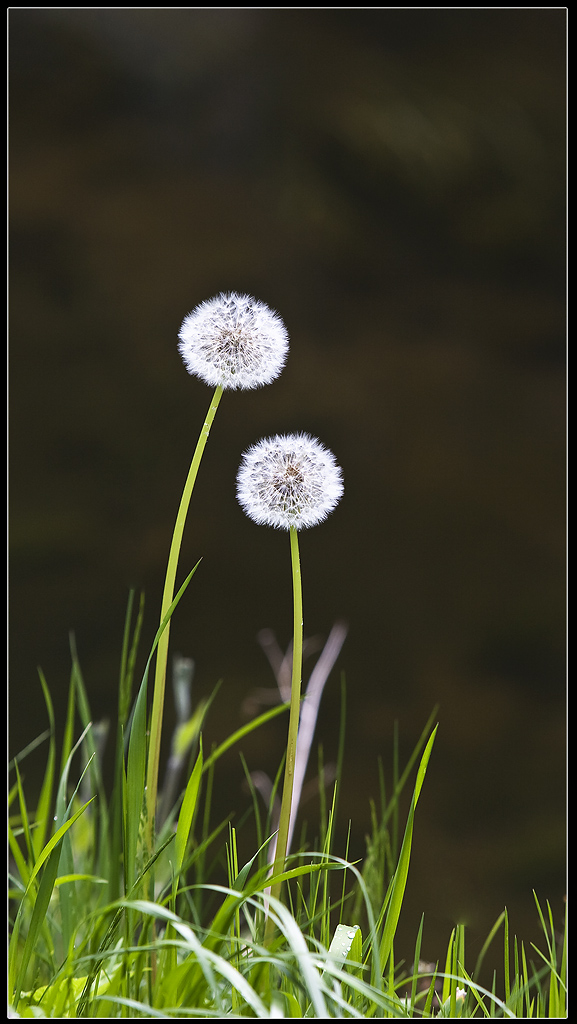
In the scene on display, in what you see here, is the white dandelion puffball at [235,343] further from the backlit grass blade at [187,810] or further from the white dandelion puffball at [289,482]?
the backlit grass blade at [187,810]

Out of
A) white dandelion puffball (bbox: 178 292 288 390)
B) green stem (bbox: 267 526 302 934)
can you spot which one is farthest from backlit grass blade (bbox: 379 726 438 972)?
white dandelion puffball (bbox: 178 292 288 390)

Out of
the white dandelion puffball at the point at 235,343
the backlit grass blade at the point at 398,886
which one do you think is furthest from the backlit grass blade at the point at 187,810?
the white dandelion puffball at the point at 235,343

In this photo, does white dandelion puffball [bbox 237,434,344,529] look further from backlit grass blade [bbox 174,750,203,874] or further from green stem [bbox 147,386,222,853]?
backlit grass blade [bbox 174,750,203,874]

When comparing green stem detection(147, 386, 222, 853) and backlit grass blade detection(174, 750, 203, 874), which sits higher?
green stem detection(147, 386, 222, 853)

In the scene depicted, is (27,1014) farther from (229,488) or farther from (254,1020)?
(229,488)

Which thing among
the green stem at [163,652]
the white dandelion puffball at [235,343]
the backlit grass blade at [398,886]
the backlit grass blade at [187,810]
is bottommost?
the backlit grass blade at [398,886]


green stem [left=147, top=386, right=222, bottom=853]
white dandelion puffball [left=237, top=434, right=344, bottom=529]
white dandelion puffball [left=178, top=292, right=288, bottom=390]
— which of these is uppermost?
white dandelion puffball [left=178, top=292, right=288, bottom=390]
